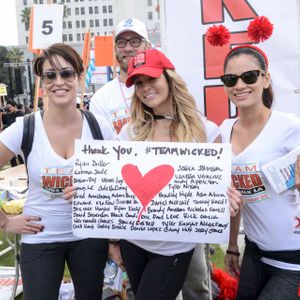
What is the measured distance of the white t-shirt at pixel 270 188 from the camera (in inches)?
86.5

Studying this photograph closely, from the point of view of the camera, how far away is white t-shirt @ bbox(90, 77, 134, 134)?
3.40 meters

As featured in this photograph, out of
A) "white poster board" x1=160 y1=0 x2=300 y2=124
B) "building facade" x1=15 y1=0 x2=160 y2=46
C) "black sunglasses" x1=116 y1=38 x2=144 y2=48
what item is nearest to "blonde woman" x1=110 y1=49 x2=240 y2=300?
"black sunglasses" x1=116 y1=38 x2=144 y2=48

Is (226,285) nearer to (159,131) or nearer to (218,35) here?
(159,131)

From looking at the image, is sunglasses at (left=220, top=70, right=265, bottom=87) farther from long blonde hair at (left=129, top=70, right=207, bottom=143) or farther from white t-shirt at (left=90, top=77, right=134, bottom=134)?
white t-shirt at (left=90, top=77, right=134, bottom=134)

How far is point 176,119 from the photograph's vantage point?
2.48 meters

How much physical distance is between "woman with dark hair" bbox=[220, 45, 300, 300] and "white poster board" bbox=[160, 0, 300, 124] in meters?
1.48

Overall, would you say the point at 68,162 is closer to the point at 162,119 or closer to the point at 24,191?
the point at 162,119

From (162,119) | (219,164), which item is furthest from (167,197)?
(162,119)

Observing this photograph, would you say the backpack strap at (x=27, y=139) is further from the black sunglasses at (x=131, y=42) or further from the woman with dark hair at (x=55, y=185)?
the black sunglasses at (x=131, y=42)

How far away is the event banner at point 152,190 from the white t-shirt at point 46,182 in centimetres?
13

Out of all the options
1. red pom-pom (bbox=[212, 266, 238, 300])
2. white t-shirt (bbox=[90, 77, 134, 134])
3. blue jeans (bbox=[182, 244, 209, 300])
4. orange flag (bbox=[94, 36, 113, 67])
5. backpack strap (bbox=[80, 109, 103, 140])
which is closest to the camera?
backpack strap (bbox=[80, 109, 103, 140])

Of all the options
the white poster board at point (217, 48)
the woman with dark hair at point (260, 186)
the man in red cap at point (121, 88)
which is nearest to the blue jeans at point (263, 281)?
the woman with dark hair at point (260, 186)

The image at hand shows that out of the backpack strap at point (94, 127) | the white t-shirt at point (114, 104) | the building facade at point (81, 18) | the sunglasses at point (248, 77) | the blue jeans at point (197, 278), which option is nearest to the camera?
the sunglasses at point (248, 77)

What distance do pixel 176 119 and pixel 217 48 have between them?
164cm
